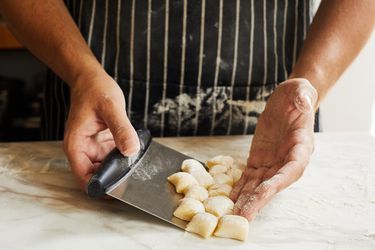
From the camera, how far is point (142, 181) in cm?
91

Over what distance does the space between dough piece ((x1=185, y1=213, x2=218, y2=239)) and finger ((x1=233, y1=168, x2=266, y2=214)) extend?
57 mm

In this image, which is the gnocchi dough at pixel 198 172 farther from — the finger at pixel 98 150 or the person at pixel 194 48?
the person at pixel 194 48

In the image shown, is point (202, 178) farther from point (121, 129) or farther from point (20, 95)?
point (20, 95)

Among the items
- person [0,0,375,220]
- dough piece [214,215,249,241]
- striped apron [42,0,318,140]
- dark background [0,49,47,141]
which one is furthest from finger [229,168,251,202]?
dark background [0,49,47,141]

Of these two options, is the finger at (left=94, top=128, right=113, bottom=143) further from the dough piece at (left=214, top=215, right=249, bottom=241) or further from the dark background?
the dark background

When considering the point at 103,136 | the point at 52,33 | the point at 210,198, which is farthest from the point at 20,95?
the point at 210,198

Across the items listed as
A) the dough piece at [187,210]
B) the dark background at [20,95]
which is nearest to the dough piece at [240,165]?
the dough piece at [187,210]

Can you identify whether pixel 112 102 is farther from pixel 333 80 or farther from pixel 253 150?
pixel 333 80

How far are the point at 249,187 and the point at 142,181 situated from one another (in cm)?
19

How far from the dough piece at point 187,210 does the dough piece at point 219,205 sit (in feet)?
0.06

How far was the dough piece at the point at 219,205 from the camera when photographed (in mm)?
856

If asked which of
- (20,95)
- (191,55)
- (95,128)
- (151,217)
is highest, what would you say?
(191,55)

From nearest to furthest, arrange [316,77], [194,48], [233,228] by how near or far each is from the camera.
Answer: [233,228], [316,77], [194,48]

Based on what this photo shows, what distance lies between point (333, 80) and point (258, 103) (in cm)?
20
